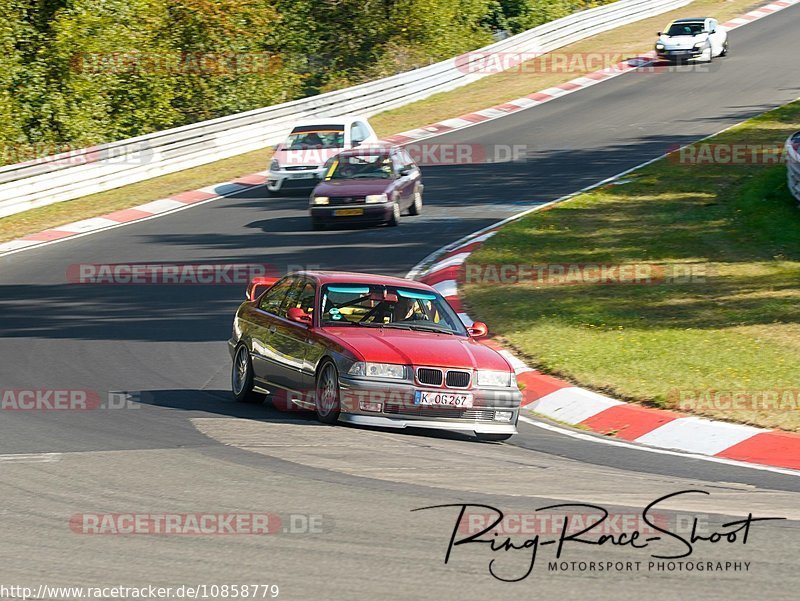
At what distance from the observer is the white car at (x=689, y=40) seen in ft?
137

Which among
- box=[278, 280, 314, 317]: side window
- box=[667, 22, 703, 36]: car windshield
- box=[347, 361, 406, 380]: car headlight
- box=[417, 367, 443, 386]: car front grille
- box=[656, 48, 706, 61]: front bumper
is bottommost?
box=[417, 367, 443, 386]: car front grille

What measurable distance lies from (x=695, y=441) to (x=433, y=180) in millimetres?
18132

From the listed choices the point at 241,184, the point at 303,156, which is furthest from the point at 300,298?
the point at 241,184

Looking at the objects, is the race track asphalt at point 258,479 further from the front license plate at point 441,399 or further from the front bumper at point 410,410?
the front license plate at point 441,399

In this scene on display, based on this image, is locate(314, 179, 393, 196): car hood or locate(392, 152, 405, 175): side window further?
locate(392, 152, 405, 175): side window

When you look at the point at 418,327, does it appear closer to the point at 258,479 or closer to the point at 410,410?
the point at 410,410

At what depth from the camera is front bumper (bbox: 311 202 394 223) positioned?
76.2ft

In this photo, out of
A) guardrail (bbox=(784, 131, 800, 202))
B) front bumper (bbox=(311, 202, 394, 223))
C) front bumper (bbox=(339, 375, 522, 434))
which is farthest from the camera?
front bumper (bbox=(311, 202, 394, 223))

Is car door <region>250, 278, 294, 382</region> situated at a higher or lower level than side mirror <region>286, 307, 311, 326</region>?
lower

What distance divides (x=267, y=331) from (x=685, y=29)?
32682 millimetres

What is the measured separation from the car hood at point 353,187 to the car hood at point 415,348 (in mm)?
11879

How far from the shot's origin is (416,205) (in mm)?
24578

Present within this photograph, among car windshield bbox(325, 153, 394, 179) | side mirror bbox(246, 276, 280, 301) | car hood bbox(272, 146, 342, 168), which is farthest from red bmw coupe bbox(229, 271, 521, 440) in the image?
car hood bbox(272, 146, 342, 168)

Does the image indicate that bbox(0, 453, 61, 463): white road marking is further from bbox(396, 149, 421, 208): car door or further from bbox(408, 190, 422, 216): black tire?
bbox(408, 190, 422, 216): black tire
